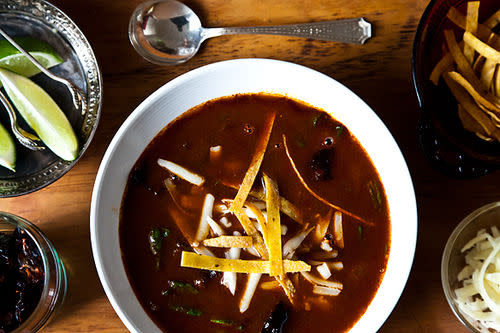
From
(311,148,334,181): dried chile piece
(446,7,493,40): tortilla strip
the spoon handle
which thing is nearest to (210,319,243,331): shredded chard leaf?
(311,148,334,181): dried chile piece

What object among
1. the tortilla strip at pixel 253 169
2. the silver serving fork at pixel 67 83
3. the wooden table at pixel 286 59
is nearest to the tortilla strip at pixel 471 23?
the wooden table at pixel 286 59

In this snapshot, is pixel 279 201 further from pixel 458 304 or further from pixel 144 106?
pixel 458 304

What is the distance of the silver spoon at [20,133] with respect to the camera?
213cm

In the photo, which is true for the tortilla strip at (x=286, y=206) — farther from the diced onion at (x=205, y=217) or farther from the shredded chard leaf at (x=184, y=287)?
the shredded chard leaf at (x=184, y=287)

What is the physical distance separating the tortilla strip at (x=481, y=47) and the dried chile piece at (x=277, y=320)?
1.17 m

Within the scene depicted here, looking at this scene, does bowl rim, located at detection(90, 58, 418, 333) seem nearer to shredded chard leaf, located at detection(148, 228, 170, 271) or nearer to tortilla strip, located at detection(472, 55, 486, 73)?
shredded chard leaf, located at detection(148, 228, 170, 271)

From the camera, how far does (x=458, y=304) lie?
2.06m

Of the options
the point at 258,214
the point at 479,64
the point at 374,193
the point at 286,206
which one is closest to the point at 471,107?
the point at 479,64

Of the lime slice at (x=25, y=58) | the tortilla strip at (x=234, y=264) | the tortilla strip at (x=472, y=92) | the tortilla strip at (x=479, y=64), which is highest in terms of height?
the tortilla strip at (x=479, y=64)

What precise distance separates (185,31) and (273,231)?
87 centimetres

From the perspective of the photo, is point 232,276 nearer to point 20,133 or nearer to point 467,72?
point 20,133

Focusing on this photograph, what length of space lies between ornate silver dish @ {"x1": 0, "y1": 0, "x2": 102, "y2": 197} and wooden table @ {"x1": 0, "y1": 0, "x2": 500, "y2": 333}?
7cm

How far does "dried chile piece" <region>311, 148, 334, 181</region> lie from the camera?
206 cm

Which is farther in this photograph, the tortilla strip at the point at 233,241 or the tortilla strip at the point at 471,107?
Answer: the tortilla strip at the point at 233,241
